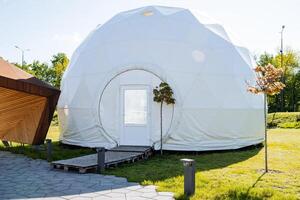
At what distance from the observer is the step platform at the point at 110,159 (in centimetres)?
807

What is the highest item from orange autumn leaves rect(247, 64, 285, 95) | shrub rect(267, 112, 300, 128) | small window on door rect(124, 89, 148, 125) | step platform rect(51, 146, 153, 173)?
orange autumn leaves rect(247, 64, 285, 95)

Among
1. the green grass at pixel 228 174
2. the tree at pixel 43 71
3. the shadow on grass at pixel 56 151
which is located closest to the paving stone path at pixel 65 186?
the green grass at pixel 228 174

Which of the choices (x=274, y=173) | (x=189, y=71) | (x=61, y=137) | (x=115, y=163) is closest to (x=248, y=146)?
(x=189, y=71)

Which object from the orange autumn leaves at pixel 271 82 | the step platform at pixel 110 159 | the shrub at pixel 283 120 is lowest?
the step platform at pixel 110 159

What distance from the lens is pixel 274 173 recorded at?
784 centimetres

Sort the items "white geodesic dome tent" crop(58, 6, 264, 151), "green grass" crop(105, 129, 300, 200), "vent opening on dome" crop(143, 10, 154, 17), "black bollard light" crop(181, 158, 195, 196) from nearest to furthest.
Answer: "black bollard light" crop(181, 158, 195, 196), "green grass" crop(105, 129, 300, 200), "white geodesic dome tent" crop(58, 6, 264, 151), "vent opening on dome" crop(143, 10, 154, 17)

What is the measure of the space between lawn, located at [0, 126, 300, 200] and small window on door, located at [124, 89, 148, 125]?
5.26 feet

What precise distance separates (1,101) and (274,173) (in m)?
8.38

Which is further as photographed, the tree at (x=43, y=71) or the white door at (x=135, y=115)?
the tree at (x=43, y=71)

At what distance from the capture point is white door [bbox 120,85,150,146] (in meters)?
11.6

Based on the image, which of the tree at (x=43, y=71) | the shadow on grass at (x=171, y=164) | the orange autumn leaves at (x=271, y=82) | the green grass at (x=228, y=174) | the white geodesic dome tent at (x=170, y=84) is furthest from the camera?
the tree at (x=43, y=71)

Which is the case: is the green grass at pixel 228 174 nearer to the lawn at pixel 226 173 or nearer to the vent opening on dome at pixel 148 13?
the lawn at pixel 226 173

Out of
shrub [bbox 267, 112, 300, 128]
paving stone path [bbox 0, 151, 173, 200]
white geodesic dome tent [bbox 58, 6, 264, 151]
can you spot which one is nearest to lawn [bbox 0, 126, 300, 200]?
paving stone path [bbox 0, 151, 173, 200]

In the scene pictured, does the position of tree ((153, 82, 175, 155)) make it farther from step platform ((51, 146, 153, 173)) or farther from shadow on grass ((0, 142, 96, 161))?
shadow on grass ((0, 142, 96, 161))
